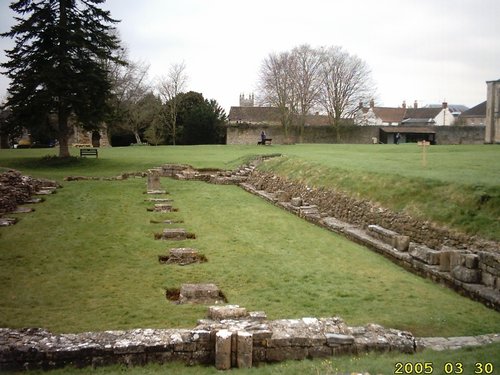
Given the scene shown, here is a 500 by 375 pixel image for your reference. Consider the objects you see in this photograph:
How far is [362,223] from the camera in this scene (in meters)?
14.2

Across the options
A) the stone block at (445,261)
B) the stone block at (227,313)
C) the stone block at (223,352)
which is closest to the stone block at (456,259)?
the stone block at (445,261)

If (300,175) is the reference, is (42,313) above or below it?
below

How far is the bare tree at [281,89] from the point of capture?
50750 mm

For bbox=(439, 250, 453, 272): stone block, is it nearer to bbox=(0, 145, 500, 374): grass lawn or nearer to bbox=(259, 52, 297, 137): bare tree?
bbox=(0, 145, 500, 374): grass lawn

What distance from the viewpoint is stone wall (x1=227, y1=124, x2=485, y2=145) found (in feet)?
171

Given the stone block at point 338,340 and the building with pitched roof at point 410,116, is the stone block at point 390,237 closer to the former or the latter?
the stone block at point 338,340

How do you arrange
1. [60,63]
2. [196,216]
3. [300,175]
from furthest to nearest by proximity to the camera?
1. [60,63]
2. [300,175]
3. [196,216]

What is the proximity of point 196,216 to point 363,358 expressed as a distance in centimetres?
1038

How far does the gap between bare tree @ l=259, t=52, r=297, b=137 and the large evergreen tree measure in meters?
25.5

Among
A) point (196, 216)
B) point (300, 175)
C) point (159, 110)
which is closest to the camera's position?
point (196, 216)

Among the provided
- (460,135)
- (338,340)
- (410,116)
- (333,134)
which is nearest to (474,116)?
(410,116)

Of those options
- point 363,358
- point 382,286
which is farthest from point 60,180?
point 363,358

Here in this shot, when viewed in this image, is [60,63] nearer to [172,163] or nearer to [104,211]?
[172,163]

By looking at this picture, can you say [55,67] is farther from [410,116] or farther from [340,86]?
[410,116]
